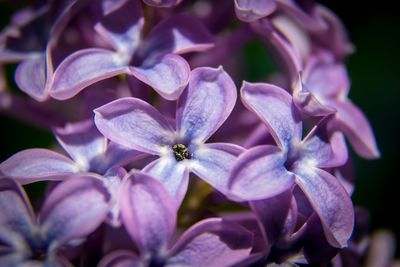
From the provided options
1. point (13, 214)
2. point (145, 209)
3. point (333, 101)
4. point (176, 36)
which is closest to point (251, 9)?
point (176, 36)

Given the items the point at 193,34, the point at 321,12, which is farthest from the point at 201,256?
the point at 321,12

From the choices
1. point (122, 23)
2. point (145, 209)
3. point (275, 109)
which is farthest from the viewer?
point (122, 23)

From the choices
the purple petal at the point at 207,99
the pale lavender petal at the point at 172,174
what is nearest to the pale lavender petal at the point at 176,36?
the purple petal at the point at 207,99

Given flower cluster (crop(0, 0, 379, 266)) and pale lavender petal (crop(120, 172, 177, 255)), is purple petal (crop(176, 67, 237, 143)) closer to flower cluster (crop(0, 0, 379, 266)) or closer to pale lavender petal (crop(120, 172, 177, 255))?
flower cluster (crop(0, 0, 379, 266))

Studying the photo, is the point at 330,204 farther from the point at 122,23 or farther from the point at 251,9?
the point at 122,23

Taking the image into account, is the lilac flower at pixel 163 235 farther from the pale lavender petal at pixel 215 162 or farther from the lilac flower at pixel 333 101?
the lilac flower at pixel 333 101

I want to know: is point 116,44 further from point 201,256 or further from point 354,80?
point 354,80
